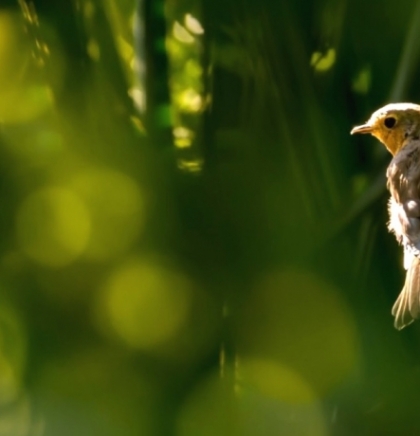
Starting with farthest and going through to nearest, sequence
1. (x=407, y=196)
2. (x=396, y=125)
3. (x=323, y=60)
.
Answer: (x=323, y=60)
(x=396, y=125)
(x=407, y=196)

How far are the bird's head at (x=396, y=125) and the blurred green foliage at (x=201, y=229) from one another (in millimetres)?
258

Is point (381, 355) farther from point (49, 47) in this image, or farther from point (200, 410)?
point (49, 47)

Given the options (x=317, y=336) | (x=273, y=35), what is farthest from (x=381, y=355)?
(x=273, y=35)

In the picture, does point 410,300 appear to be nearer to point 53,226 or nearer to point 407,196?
point 407,196

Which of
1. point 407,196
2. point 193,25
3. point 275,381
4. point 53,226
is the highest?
point 193,25

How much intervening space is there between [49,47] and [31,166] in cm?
21

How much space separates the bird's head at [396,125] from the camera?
5.41 feet

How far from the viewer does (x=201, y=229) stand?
1985 millimetres

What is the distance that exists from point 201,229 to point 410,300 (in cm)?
52

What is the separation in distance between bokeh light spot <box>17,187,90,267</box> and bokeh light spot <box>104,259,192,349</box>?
10 centimetres

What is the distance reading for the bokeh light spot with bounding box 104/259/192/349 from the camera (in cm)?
200

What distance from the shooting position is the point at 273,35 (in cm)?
191

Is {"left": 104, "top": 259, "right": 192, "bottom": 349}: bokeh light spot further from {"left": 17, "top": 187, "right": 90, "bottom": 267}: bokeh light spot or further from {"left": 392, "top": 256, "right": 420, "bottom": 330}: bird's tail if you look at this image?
{"left": 392, "top": 256, "right": 420, "bottom": 330}: bird's tail

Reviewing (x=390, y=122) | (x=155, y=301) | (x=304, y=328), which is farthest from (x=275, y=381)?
(x=390, y=122)
